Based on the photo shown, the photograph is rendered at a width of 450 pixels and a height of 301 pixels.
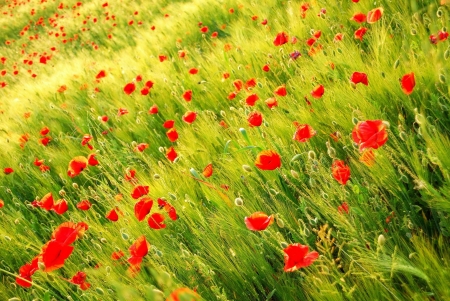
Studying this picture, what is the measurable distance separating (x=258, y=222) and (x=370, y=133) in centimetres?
35

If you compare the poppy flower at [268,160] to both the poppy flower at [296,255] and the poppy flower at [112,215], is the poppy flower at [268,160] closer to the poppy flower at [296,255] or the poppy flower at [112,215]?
the poppy flower at [296,255]

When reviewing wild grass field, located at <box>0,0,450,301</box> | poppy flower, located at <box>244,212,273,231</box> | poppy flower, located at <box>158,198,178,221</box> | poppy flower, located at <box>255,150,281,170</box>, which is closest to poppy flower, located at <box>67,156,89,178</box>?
wild grass field, located at <box>0,0,450,301</box>

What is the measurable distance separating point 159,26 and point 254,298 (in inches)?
156

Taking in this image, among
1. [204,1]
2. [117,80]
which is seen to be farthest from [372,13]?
[204,1]

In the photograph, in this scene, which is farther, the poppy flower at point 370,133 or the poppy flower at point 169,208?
the poppy flower at point 169,208

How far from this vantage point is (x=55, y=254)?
1.08 m

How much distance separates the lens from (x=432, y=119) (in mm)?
1198

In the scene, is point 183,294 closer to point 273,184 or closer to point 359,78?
point 273,184

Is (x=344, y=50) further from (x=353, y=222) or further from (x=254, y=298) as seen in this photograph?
(x=254, y=298)

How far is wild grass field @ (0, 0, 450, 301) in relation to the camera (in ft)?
2.99

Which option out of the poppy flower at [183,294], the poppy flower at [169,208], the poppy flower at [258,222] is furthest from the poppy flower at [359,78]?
the poppy flower at [183,294]

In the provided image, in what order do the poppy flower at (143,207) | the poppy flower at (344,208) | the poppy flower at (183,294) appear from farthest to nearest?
the poppy flower at (143,207) < the poppy flower at (344,208) < the poppy flower at (183,294)

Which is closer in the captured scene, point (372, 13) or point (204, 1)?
point (372, 13)

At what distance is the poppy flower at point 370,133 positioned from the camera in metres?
0.88
